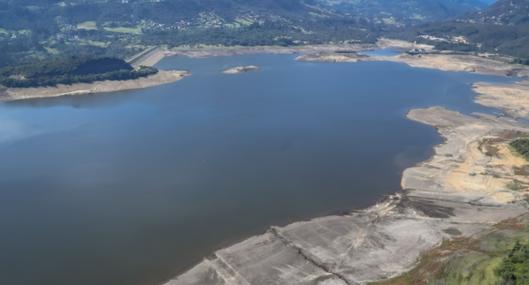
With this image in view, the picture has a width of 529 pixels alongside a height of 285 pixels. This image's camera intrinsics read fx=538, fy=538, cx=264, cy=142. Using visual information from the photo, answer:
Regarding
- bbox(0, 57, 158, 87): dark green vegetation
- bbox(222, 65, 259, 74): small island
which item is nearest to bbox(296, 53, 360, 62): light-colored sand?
bbox(222, 65, 259, 74): small island

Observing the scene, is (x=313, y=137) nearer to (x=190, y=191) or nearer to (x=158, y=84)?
(x=190, y=191)

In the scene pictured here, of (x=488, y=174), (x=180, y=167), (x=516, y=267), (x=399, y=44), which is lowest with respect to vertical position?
(x=180, y=167)

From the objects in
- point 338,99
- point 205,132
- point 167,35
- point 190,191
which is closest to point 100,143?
point 205,132

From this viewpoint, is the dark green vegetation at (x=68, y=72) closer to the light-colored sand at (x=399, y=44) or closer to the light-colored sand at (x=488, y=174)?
the light-colored sand at (x=488, y=174)

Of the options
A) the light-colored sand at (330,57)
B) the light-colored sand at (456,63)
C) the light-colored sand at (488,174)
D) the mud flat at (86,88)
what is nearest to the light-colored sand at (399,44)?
the light-colored sand at (456,63)

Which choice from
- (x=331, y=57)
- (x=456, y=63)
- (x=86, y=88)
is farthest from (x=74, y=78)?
(x=456, y=63)

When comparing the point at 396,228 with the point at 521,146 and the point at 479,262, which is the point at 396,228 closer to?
the point at 479,262
